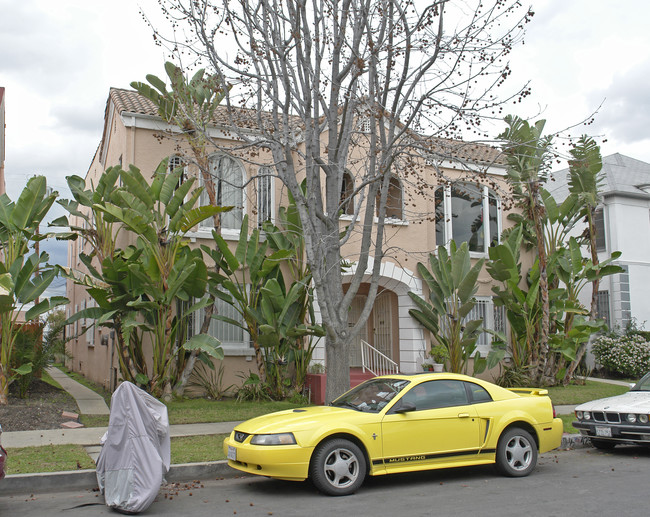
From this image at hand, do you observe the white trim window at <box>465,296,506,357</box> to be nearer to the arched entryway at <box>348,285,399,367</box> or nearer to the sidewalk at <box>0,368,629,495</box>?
the arched entryway at <box>348,285,399,367</box>

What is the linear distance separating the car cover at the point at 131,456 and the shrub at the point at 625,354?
16.3m

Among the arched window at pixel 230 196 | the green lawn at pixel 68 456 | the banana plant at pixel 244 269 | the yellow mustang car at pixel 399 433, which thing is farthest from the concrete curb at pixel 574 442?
the arched window at pixel 230 196

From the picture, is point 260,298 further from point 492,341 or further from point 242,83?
point 492,341

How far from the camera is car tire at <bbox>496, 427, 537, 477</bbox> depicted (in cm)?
807

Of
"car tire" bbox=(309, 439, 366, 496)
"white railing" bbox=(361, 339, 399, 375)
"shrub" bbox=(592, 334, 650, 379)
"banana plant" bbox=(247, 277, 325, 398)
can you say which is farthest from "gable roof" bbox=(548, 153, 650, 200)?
"car tire" bbox=(309, 439, 366, 496)

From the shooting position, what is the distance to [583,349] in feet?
57.7

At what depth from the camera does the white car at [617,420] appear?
9023 mm

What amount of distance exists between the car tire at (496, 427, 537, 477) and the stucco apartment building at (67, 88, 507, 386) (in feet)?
18.3

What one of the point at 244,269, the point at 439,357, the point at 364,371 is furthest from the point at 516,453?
the point at 364,371

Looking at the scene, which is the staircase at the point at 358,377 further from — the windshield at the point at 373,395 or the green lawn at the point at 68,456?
the windshield at the point at 373,395

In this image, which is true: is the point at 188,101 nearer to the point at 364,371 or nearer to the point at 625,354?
the point at 364,371

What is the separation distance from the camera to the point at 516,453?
8141mm

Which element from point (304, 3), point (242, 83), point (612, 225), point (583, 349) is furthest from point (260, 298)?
point (612, 225)

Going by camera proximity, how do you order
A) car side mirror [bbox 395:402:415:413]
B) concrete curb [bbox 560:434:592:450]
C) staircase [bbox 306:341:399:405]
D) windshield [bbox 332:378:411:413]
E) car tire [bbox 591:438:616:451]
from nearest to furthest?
car side mirror [bbox 395:402:415:413] < windshield [bbox 332:378:411:413] < car tire [bbox 591:438:616:451] < concrete curb [bbox 560:434:592:450] < staircase [bbox 306:341:399:405]
